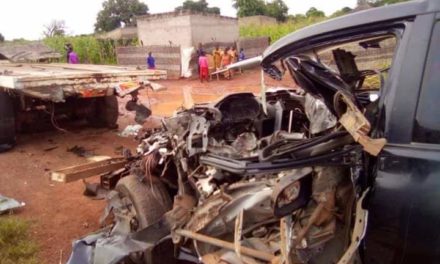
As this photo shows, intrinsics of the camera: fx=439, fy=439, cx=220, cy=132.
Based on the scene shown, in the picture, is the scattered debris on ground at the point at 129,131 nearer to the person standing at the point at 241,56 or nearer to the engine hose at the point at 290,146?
the engine hose at the point at 290,146

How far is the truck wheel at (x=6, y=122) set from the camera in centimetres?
788

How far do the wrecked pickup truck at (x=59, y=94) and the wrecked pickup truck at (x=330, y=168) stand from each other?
4.31 meters

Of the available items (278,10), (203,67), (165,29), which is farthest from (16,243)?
(278,10)

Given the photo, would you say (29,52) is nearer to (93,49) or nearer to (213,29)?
(93,49)

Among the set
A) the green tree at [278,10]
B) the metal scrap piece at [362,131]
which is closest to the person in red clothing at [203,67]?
the metal scrap piece at [362,131]

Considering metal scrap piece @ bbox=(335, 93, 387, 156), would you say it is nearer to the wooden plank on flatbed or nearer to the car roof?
the car roof

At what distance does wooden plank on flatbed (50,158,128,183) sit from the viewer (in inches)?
163

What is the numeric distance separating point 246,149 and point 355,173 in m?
1.00

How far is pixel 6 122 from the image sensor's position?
7926 mm

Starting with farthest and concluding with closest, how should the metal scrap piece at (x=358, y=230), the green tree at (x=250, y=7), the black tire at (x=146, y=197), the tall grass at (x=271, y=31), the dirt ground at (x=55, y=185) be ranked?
the green tree at (x=250, y=7) → the tall grass at (x=271, y=31) → the dirt ground at (x=55, y=185) → the black tire at (x=146, y=197) → the metal scrap piece at (x=358, y=230)

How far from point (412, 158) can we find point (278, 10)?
4674 centimetres

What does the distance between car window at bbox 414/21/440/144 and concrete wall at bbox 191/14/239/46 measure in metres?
19.7

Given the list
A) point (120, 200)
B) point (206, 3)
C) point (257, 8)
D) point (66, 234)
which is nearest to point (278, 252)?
point (120, 200)

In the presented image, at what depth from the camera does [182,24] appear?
21328 millimetres
